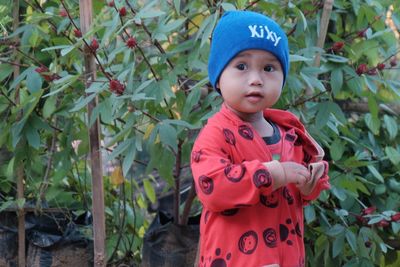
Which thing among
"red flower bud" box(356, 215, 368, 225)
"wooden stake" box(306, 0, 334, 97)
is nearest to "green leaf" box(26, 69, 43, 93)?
"wooden stake" box(306, 0, 334, 97)

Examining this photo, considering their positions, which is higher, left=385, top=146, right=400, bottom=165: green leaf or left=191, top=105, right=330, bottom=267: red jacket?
left=385, top=146, right=400, bottom=165: green leaf

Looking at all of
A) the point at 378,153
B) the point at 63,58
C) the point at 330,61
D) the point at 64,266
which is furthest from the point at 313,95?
the point at 64,266

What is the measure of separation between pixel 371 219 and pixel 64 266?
1.33 metres

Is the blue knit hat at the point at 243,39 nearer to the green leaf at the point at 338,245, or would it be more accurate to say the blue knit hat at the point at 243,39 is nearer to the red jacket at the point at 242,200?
the red jacket at the point at 242,200

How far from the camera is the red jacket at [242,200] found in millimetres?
1871

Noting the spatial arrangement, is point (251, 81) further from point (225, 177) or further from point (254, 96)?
point (225, 177)

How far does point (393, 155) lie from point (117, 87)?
146 centimetres

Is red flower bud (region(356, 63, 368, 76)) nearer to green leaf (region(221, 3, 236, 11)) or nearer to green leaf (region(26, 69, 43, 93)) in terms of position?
green leaf (region(221, 3, 236, 11))

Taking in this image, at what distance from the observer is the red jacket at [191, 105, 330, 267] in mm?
1871

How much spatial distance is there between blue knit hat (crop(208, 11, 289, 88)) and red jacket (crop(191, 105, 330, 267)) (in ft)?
0.49

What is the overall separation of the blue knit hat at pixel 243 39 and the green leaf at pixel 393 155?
1.52m

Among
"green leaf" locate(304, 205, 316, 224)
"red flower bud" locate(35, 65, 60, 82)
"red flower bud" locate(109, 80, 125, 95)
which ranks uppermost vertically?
"red flower bud" locate(35, 65, 60, 82)

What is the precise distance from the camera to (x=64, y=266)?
3.34 m

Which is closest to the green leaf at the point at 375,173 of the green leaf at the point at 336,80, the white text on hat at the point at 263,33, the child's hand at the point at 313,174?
the green leaf at the point at 336,80
